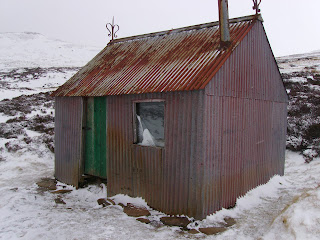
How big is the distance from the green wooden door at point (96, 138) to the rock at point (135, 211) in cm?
204

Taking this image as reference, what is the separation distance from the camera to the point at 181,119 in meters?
6.41

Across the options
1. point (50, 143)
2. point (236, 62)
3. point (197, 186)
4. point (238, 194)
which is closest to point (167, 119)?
point (197, 186)

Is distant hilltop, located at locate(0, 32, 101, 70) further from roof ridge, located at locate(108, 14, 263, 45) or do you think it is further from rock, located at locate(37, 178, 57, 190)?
rock, located at locate(37, 178, 57, 190)

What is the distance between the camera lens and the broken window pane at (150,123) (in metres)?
6.98

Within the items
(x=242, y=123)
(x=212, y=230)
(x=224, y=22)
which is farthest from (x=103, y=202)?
(x=224, y=22)

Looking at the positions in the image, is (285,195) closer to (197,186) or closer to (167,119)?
(197,186)

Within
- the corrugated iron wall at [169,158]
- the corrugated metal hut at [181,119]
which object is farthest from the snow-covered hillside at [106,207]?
the corrugated metal hut at [181,119]

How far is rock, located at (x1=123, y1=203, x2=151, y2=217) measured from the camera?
6.71 m

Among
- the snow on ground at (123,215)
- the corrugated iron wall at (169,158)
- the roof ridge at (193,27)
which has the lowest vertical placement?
the snow on ground at (123,215)

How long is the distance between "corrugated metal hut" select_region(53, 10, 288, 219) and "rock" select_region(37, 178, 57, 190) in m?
0.34

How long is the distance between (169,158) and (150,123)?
112 centimetres

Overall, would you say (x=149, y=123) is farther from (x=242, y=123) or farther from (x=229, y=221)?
(x=229, y=221)

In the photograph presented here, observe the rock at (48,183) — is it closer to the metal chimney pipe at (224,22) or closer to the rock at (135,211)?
the rock at (135,211)

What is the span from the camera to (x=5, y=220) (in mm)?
6617
